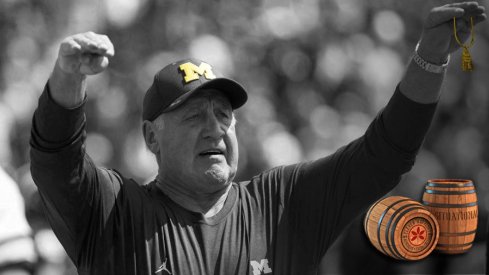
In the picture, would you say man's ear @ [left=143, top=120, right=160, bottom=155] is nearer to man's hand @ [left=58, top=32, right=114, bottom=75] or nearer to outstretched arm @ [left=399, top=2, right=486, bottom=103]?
man's hand @ [left=58, top=32, right=114, bottom=75]

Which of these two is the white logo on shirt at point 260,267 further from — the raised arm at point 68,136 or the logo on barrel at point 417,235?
the logo on barrel at point 417,235

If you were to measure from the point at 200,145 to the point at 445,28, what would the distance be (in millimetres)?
655

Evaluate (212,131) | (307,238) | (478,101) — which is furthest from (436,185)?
(212,131)

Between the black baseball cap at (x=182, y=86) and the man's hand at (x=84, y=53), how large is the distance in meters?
0.37

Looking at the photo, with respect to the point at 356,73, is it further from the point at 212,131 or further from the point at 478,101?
the point at 212,131

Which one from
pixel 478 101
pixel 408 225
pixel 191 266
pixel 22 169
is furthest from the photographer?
pixel 478 101

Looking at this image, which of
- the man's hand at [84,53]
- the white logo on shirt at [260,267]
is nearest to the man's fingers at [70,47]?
the man's hand at [84,53]

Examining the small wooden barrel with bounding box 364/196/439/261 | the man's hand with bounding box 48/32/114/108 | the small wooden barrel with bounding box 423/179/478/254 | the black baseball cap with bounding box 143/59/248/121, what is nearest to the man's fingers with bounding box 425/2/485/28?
the black baseball cap with bounding box 143/59/248/121

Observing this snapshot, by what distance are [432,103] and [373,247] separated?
4.12 ft

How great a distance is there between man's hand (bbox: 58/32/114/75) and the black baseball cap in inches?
14.4

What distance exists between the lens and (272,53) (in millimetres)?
2398

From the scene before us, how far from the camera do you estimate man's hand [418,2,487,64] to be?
1.43 m

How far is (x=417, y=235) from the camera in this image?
2.61 m

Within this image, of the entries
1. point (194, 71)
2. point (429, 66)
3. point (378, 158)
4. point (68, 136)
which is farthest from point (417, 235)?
point (68, 136)
